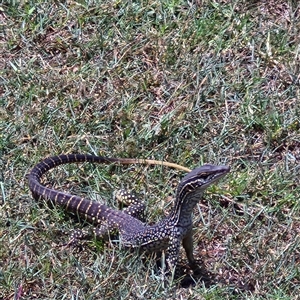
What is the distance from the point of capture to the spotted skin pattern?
7.26 m

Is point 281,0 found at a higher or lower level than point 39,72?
higher

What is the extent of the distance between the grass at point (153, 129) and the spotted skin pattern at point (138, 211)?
0.13m

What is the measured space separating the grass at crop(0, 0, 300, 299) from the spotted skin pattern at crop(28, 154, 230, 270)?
13cm

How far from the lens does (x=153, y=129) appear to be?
9.09 meters

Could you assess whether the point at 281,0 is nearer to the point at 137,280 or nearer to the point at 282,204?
the point at 282,204

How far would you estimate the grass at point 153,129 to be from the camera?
7500 mm

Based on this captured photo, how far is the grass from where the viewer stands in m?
7.50

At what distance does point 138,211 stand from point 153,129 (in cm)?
120

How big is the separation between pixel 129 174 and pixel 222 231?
1165mm

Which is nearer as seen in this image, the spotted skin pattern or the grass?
the spotted skin pattern

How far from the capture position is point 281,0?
34.3ft

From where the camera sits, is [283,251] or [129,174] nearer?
[283,251]

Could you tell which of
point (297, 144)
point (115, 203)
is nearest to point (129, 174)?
point (115, 203)

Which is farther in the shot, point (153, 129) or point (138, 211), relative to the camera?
point (153, 129)
